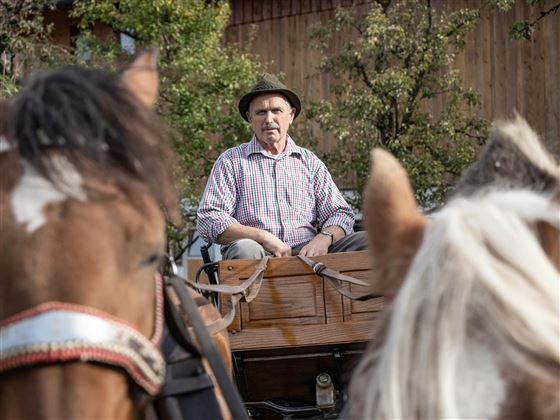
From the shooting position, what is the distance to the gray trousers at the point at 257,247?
4219 millimetres

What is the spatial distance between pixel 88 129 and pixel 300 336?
2295 millimetres

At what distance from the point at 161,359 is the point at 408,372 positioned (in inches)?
35.5

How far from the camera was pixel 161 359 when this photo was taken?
2.21m

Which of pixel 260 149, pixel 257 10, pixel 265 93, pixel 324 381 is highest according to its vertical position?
pixel 257 10

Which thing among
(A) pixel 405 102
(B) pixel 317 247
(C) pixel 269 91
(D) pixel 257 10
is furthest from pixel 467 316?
(D) pixel 257 10

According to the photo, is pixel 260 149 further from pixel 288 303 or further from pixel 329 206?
pixel 288 303

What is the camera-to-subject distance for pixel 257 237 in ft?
14.4

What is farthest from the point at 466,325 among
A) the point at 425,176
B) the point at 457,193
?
the point at 425,176

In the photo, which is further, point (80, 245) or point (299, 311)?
point (299, 311)

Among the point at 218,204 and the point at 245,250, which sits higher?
the point at 218,204

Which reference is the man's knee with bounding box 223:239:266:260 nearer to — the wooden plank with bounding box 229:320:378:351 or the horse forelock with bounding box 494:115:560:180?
the wooden plank with bounding box 229:320:378:351

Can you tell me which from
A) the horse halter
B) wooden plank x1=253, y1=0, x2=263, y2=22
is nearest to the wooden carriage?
the horse halter

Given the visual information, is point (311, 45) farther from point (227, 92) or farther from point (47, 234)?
point (47, 234)

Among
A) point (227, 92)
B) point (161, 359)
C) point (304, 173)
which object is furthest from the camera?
point (227, 92)
